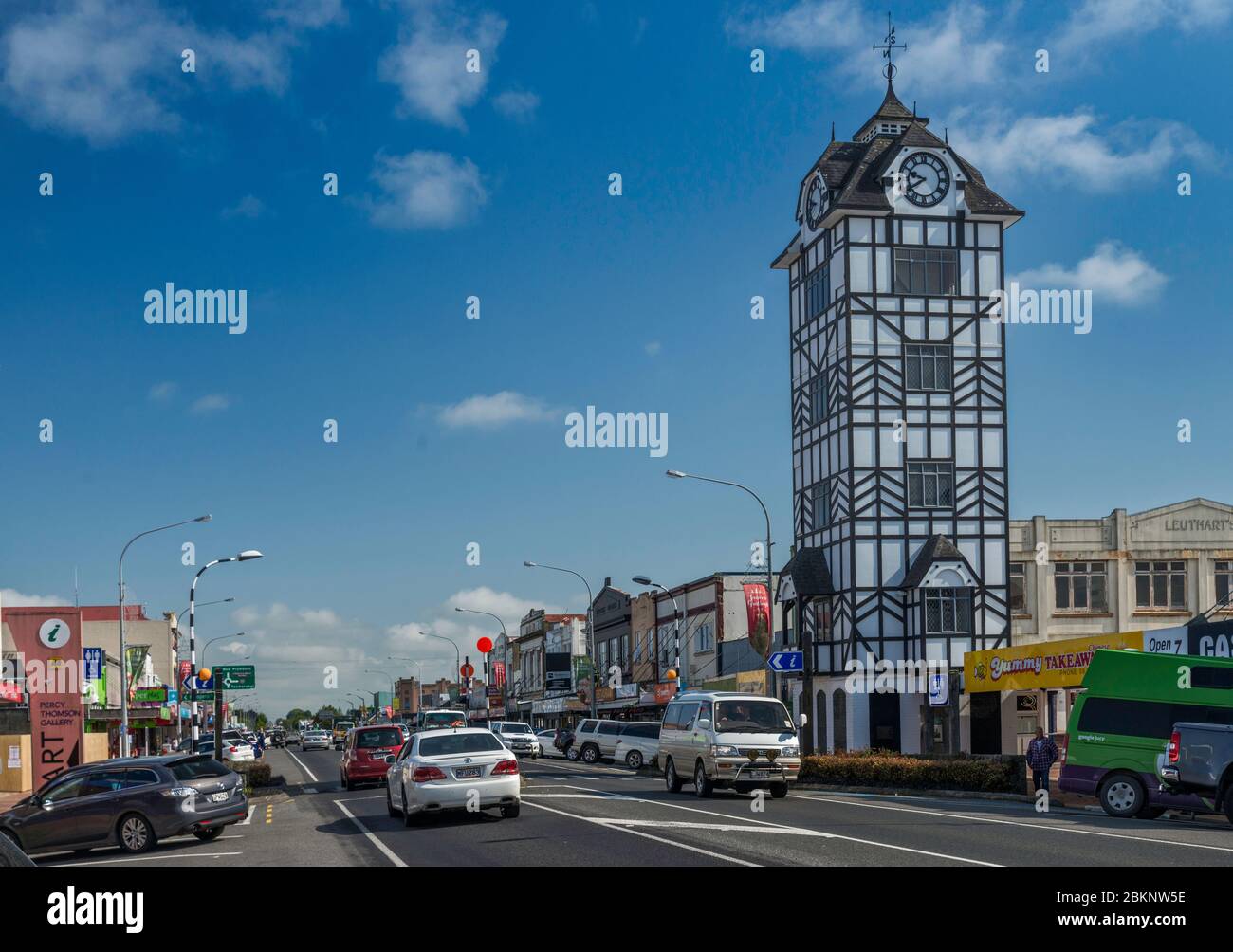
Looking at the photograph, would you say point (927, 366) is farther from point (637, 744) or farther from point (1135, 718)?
Result: point (1135, 718)

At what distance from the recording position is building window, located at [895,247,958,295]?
171 ft

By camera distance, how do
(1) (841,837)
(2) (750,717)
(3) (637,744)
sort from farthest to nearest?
1. (3) (637,744)
2. (2) (750,717)
3. (1) (841,837)

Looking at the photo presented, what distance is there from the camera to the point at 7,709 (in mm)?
48062

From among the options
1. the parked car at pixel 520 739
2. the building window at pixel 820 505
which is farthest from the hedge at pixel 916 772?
the parked car at pixel 520 739

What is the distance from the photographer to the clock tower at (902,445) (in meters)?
49.8

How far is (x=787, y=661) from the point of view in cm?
3741

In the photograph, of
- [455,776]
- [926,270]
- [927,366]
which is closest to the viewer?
[455,776]

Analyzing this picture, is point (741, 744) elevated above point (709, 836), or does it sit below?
above

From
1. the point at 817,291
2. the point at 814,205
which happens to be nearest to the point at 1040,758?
the point at 817,291

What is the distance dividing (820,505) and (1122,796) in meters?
29.7

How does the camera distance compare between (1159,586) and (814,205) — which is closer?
(814,205)
